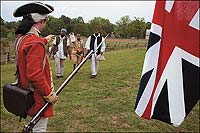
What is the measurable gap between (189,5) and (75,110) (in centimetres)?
455

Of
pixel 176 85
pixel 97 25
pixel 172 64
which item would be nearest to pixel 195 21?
pixel 172 64

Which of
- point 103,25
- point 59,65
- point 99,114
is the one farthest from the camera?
point 59,65

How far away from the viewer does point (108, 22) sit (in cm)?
312

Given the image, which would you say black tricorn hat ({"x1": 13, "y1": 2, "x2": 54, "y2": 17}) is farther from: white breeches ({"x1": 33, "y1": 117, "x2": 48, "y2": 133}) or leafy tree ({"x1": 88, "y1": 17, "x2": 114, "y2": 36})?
white breeches ({"x1": 33, "y1": 117, "x2": 48, "y2": 133})

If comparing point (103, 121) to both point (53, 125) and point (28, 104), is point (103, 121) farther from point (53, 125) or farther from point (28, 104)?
point (28, 104)

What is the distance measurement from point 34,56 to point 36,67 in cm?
10

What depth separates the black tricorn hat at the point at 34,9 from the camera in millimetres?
2559

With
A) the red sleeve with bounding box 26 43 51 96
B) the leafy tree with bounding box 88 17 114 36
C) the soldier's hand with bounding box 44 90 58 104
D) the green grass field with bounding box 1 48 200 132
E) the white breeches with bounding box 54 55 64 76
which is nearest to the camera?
the red sleeve with bounding box 26 43 51 96

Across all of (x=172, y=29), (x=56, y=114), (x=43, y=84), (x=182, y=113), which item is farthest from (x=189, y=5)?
(x=56, y=114)

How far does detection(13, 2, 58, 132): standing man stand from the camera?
2.44m

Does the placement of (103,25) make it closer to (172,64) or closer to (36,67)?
(36,67)

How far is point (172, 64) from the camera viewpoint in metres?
1.77

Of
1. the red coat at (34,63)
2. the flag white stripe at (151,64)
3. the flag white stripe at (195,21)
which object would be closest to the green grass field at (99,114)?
the red coat at (34,63)

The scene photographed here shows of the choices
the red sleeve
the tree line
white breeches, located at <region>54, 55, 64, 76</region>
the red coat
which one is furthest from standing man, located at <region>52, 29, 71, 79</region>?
the red sleeve
